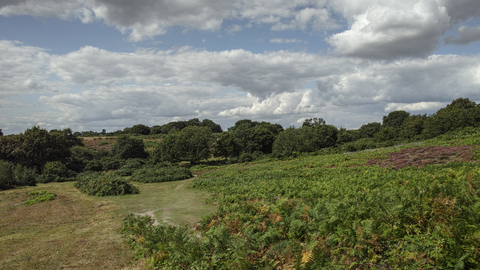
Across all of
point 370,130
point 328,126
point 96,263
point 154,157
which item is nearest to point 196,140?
point 154,157

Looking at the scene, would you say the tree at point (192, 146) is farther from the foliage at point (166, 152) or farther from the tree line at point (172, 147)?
the foliage at point (166, 152)

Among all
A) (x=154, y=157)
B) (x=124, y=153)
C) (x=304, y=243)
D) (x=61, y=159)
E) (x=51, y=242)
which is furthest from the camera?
(x=124, y=153)

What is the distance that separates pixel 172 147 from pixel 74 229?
35565 mm

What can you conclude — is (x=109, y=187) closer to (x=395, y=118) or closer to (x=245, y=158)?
(x=245, y=158)

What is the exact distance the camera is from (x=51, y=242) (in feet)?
27.8

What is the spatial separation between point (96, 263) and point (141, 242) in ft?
4.04

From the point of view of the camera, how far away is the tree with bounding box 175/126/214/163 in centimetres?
4503

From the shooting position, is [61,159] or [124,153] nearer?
[61,159]

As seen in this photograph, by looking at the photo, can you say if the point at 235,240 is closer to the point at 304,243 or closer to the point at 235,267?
the point at 235,267

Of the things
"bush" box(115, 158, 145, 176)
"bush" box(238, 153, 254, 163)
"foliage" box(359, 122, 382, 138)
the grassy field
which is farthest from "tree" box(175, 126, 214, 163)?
"foliage" box(359, 122, 382, 138)

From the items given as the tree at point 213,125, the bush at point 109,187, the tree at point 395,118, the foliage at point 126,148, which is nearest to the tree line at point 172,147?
the foliage at point 126,148

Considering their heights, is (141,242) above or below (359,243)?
below

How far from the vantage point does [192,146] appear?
45.8m

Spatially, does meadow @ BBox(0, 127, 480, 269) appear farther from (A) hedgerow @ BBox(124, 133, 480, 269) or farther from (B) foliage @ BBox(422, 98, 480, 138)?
(B) foliage @ BBox(422, 98, 480, 138)
